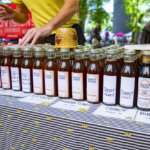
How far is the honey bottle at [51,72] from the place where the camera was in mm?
1094

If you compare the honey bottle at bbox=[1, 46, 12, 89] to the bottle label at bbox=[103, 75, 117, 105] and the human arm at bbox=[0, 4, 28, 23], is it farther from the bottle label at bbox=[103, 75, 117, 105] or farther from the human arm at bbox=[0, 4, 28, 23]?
the human arm at bbox=[0, 4, 28, 23]

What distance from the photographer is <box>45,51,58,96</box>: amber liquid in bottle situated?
1095mm

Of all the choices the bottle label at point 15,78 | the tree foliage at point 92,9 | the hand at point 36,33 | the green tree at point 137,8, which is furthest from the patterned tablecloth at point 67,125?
the green tree at point 137,8

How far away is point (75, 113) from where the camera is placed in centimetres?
91

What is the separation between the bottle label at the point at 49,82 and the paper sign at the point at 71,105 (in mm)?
102

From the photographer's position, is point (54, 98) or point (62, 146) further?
point (54, 98)

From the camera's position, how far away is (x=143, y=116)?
853mm

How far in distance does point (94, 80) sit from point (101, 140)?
1.00ft

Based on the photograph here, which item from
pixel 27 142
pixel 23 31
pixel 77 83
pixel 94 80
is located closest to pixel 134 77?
pixel 94 80

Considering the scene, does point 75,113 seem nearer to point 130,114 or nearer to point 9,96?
point 130,114

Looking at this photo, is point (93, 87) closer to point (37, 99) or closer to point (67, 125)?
point (67, 125)

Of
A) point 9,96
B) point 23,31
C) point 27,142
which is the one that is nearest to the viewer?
point 27,142

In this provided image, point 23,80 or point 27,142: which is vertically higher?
point 23,80

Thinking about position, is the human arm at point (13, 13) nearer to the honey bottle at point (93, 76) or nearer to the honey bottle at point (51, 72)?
the honey bottle at point (51, 72)
